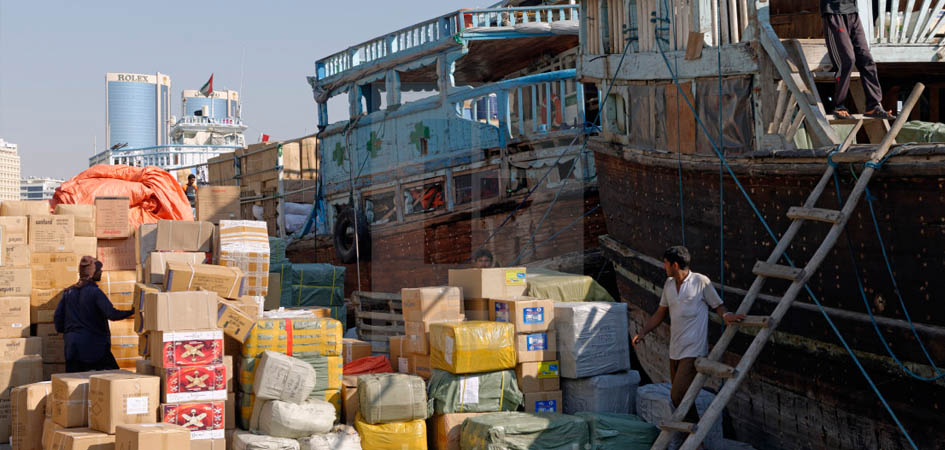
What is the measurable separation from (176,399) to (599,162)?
5.79 m

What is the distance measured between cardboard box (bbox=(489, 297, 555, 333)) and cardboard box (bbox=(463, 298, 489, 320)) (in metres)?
0.33

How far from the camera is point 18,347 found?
8328 millimetres

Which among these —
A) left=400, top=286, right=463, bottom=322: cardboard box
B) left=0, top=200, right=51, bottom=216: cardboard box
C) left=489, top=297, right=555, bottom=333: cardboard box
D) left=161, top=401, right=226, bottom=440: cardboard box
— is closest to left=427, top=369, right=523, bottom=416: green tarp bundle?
left=489, top=297, right=555, bottom=333: cardboard box

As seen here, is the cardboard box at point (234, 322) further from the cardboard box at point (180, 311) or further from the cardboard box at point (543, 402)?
the cardboard box at point (543, 402)

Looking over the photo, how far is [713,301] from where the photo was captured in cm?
609

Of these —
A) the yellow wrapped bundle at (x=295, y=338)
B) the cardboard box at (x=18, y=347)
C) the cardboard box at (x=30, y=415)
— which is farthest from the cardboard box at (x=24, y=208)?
the yellow wrapped bundle at (x=295, y=338)

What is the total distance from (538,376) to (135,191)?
602cm

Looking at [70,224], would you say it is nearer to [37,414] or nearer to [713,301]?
[37,414]

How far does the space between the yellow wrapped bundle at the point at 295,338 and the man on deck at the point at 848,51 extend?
4165 millimetres

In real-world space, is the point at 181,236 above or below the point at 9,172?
below

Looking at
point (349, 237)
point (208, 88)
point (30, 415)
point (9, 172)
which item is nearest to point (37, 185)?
point (9, 172)

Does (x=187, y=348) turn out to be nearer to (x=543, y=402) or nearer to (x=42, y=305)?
(x=543, y=402)

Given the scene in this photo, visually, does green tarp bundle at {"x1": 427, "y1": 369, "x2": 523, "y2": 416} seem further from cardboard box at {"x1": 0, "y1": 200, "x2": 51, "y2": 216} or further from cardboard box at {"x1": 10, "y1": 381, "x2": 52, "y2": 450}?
cardboard box at {"x1": 0, "y1": 200, "x2": 51, "y2": 216}

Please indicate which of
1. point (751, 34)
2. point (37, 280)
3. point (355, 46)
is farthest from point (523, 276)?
point (355, 46)
